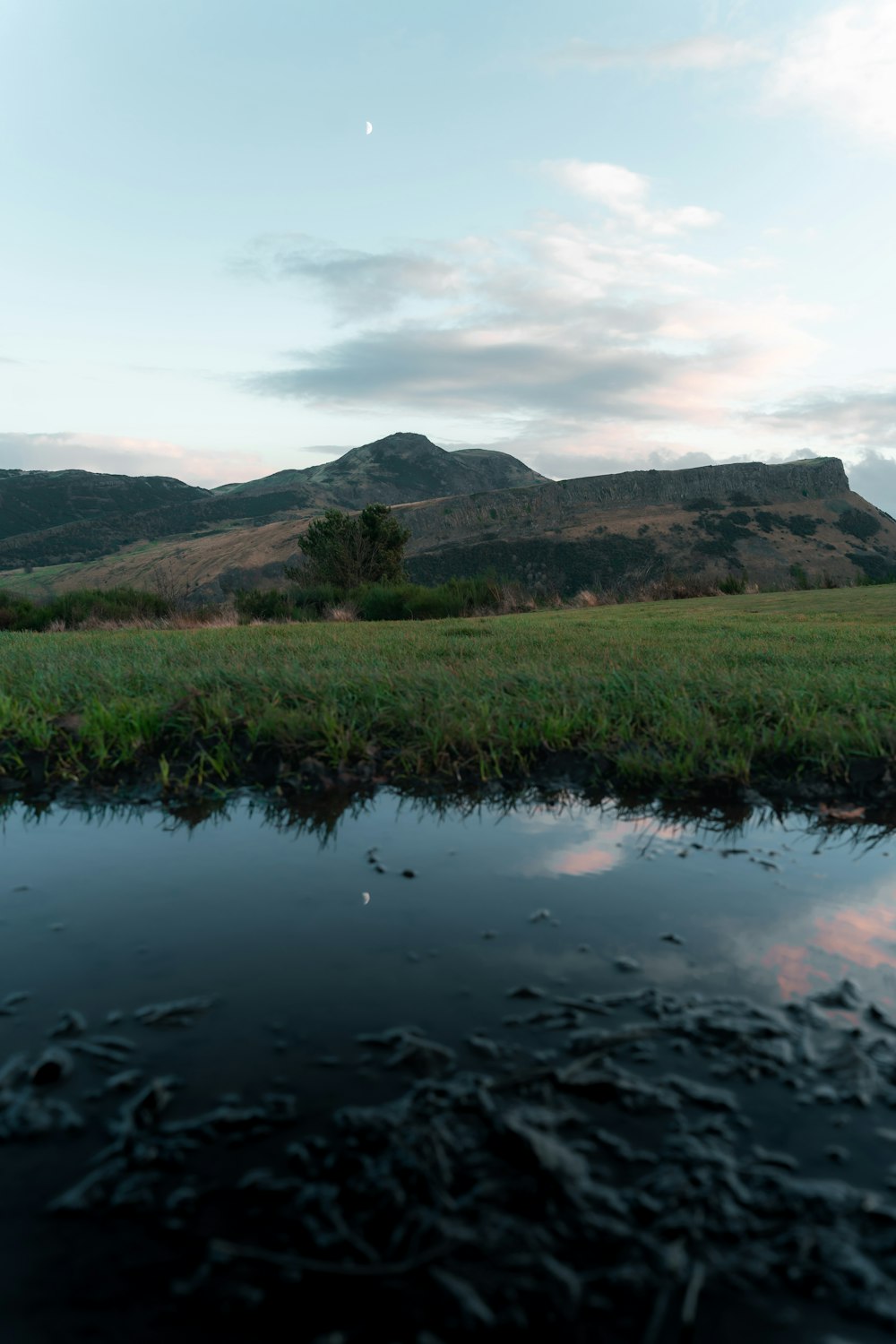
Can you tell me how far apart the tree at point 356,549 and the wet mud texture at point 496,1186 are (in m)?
22.3

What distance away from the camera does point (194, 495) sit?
5591 inches

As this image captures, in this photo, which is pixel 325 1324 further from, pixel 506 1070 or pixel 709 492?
pixel 709 492

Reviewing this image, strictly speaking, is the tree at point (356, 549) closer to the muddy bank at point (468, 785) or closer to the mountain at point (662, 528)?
the muddy bank at point (468, 785)

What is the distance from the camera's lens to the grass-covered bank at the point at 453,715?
4.61m

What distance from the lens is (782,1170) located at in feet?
4.99

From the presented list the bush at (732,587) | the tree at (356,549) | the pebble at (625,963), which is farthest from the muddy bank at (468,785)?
the tree at (356,549)

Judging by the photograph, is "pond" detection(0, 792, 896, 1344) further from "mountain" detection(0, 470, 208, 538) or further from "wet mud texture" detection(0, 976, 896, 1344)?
"mountain" detection(0, 470, 208, 538)

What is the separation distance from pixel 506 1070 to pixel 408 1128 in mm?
301

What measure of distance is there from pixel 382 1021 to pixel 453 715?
328 cm

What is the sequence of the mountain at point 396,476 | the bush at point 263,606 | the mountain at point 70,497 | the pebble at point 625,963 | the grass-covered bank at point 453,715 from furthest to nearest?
the mountain at point 396,476 → the mountain at point 70,497 → the bush at point 263,606 → the grass-covered bank at point 453,715 → the pebble at point 625,963

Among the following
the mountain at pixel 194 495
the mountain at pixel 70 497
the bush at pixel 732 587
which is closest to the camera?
the bush at pixel 732 587

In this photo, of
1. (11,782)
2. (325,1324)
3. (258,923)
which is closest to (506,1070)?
(325,1324)

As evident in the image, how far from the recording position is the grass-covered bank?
461cm

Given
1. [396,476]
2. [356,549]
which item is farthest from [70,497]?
[356,549]
